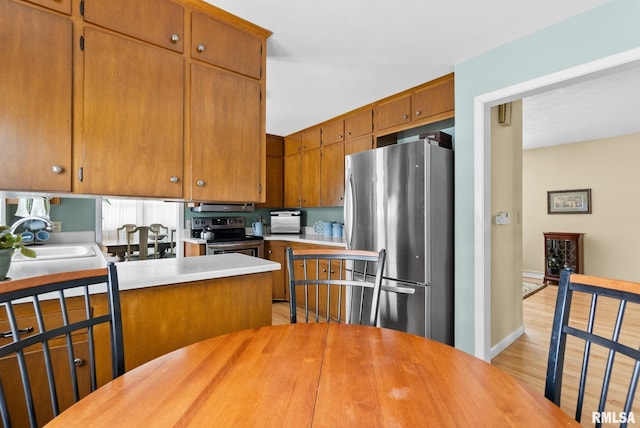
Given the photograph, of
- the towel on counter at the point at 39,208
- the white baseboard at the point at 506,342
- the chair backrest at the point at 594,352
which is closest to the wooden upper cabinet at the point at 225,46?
the chair backrest at the point at 594,352

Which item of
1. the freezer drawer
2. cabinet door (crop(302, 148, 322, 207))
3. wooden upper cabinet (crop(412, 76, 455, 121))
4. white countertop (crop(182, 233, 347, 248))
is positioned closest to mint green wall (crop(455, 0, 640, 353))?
wooden upper cabinet (crop(412, 76, 455, 121))

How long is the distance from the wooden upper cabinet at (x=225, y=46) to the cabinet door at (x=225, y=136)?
59 millimetres

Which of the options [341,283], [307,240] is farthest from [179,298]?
[307,240]

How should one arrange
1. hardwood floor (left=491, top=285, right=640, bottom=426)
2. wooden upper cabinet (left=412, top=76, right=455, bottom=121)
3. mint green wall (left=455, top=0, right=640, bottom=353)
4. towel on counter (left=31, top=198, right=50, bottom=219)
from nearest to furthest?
mint green wall (left=455, top=0, right=640, bottom=353) → hardwood floor (left=491, top=285, right=640, bottom=426) → wooden upper cabinet (left=412, top=76, right=455, bottom=121) → towel on counter (left=31, top=198, right=50, bottom=219)

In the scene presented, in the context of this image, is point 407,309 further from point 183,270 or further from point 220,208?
point 220,208

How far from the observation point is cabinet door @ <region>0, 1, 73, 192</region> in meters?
1.31

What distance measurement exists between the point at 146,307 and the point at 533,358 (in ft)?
9.74

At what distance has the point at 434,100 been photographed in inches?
109

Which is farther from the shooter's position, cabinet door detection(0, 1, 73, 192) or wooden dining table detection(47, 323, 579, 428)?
cabinet door detection(0, 1, 73, 192)

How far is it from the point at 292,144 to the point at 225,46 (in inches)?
107

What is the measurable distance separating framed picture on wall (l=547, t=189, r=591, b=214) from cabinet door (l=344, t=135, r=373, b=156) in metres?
4.18

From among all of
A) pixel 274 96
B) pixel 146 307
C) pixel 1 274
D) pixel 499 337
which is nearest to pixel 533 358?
pixel 499 337

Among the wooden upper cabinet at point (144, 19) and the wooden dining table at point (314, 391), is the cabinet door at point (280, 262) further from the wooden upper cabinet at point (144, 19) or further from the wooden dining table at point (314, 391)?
the wooden dining table at point (314, 391)

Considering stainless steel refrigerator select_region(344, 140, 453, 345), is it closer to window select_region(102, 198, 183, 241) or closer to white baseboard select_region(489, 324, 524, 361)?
white baseboard select_region(489, 324, 524, 361)
